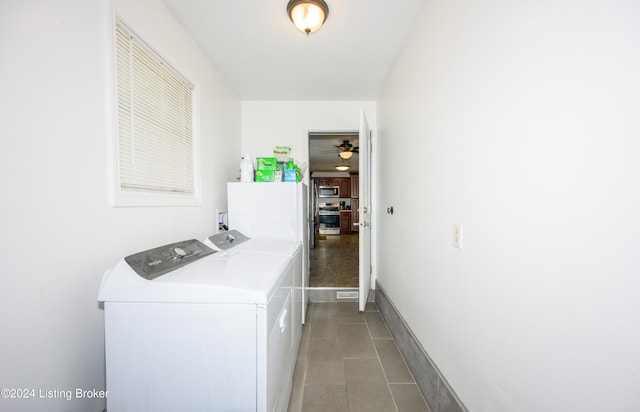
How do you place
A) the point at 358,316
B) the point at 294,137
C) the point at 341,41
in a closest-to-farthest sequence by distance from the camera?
the point at 341,41, the point at 358,316, the point at 294,137

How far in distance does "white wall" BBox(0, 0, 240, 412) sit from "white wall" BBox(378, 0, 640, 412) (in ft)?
5.17

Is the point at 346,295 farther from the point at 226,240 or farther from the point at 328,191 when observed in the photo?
the point at 328,191

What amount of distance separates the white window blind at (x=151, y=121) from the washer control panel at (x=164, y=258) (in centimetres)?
36

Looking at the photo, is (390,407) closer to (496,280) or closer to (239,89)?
(496,280)

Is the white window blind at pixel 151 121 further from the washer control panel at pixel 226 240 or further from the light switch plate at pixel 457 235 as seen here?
the light switch plate at pixel 457 235

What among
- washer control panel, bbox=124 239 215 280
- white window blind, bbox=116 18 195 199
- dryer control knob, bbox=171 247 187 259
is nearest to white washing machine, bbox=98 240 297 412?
washer control panel, bbox=124 239 215 280

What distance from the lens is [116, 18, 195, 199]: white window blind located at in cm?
119


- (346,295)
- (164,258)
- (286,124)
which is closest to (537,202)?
(164,258)

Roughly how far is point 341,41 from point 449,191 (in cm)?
140

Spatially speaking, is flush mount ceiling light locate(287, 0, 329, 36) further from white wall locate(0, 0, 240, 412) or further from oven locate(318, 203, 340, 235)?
oven locate(318, 203, 340, 235)

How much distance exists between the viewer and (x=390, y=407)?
138cm

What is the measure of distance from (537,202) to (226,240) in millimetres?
1735

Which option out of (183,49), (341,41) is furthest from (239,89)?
(341,41)

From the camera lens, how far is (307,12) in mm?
1432
